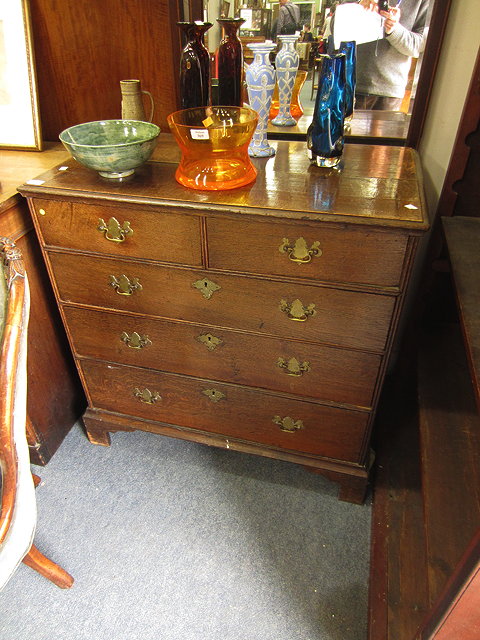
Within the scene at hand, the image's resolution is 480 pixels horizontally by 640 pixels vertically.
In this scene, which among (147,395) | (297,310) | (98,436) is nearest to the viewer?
(297,310)

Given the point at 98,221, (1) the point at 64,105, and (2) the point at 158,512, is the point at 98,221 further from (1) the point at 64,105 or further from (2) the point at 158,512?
(2) the point at 158,512

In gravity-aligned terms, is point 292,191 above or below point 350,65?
below

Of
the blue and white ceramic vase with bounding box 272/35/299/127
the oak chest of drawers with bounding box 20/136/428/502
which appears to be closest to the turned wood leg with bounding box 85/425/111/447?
the oak chest of drawers with bounding box 20/136/428/502

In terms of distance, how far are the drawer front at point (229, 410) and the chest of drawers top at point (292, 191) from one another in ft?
1.93

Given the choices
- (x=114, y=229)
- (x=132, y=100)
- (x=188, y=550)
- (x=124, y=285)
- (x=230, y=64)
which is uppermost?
(x=230, y=64)

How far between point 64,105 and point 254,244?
96 cm

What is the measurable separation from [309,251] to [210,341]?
1.37 feet

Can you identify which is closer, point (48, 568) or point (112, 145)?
point (112, 145)

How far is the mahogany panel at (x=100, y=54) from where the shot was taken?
1.42 metres

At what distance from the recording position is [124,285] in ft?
4.29

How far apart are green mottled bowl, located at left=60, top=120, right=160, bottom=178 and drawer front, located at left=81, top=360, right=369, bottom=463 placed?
644 millimetres

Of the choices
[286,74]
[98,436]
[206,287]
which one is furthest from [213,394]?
[286,74]

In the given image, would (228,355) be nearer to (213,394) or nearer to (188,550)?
(213,394)

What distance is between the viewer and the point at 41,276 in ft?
4.97
